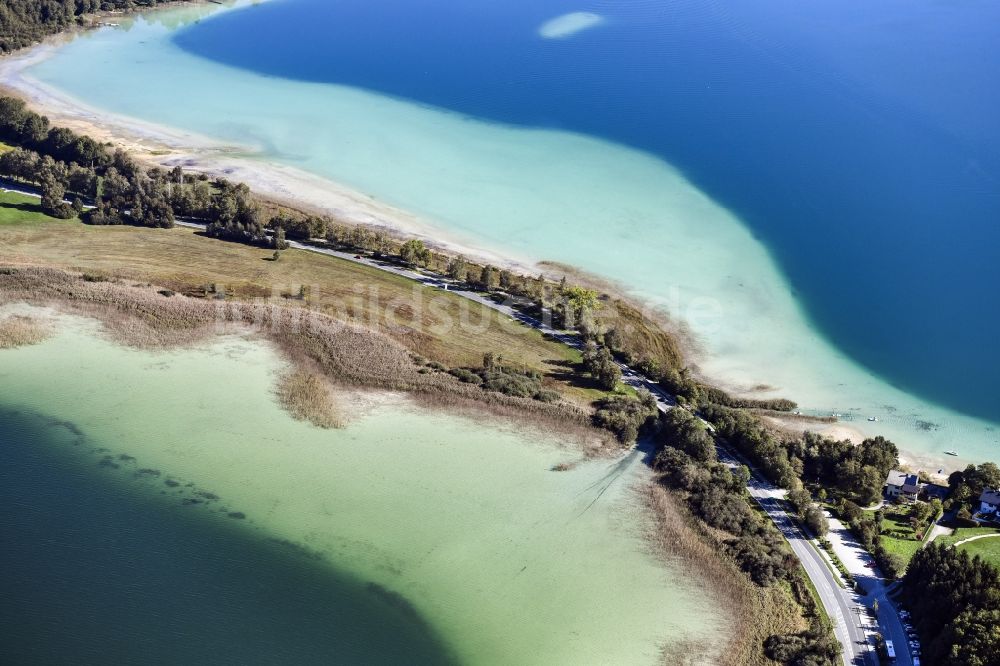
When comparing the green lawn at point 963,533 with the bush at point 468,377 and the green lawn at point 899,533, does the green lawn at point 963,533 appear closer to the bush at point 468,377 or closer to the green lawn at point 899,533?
the green lawn at point 899,533

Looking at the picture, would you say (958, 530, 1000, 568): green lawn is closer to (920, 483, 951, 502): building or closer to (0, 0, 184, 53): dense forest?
(920, 483, 951, 502): building

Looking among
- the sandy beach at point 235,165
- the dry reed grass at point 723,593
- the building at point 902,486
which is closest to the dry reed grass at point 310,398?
the sandy beach at point 235,165

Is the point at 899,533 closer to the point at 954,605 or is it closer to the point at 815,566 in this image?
the point at 815,566

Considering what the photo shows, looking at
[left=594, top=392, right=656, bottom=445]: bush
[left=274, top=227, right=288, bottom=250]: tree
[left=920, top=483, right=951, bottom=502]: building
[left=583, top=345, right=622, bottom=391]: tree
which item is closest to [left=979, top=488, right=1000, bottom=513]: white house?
[left=920, top=483, right=951, bottom=502]: building

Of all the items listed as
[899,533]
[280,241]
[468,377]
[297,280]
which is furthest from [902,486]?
[280,241]

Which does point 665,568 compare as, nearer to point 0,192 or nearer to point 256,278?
point 256,278

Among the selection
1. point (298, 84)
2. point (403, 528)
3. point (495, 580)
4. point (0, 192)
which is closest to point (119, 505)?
point (403, 528)
